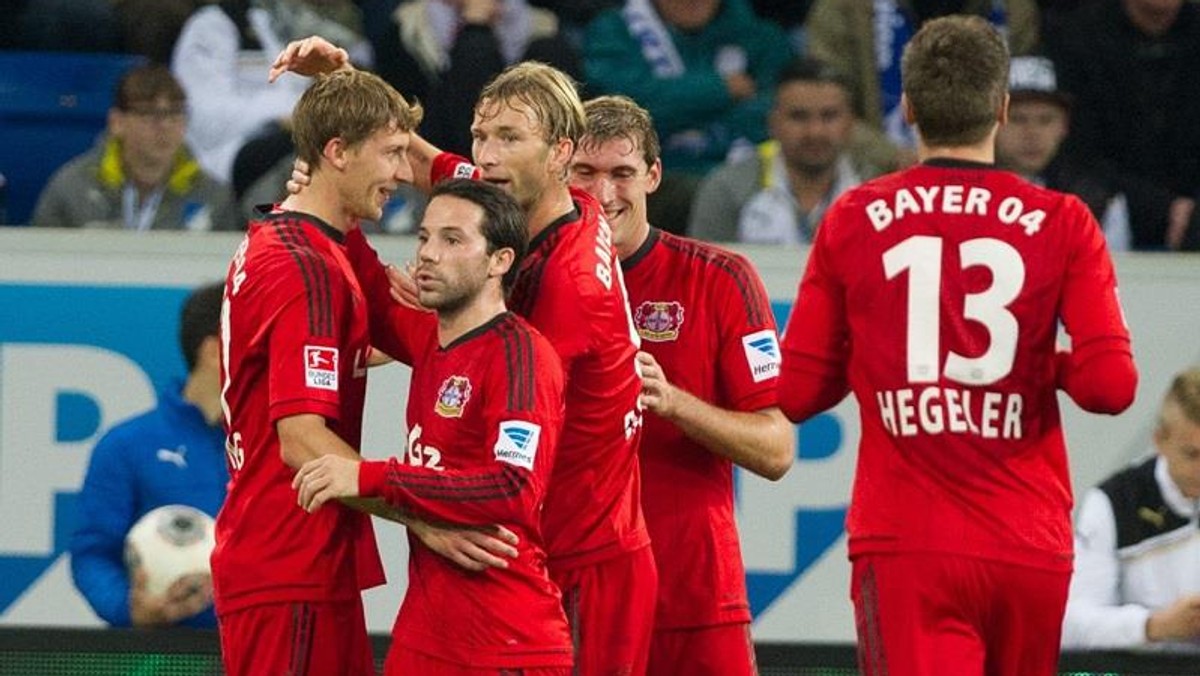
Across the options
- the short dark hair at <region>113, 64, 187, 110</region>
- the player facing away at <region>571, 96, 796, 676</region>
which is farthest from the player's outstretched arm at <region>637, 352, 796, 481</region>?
the short dark hair at <region>113, 64, 187, 110</region>

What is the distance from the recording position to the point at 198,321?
7.27m

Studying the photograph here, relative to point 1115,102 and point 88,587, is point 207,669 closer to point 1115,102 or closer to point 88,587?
point 88,587

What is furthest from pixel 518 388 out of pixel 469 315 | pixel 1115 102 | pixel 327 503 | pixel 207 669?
pixel 1115 102

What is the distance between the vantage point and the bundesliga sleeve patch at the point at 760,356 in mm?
5883

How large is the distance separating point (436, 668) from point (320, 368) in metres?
0.69

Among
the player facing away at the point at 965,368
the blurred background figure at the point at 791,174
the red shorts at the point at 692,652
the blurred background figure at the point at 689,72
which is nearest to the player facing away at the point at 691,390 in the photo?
the red shorts at the point at 692,652

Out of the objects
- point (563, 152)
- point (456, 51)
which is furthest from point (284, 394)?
point (456, 51)

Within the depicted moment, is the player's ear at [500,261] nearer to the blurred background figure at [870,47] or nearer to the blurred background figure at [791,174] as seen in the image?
the blurred background figure at [791,174]

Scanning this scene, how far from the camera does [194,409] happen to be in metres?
7.25

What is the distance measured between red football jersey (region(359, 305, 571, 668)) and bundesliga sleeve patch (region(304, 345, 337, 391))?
19 centimetres

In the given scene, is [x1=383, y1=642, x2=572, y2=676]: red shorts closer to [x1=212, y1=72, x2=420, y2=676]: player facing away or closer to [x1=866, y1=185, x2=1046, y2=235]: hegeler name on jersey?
[x1=212, y1=72, x2=420, y2=676]: player facing away

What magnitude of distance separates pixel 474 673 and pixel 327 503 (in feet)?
1.76

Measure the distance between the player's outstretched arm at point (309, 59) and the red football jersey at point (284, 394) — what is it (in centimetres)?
54

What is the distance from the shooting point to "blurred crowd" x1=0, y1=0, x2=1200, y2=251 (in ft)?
27.7
